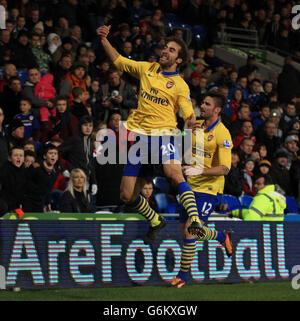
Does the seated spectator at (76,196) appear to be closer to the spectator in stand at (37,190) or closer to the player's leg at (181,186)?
the spectator in stand at (37,190)

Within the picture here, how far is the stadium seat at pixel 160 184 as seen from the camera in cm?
1359

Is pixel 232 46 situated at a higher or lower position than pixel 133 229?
higher

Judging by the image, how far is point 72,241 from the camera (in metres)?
9.98

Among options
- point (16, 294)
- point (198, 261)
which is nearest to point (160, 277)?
point (198, 261)

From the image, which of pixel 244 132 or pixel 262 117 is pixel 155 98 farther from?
pixel 262 117

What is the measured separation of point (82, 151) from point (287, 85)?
864 cm

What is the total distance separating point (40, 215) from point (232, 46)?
48.0ft

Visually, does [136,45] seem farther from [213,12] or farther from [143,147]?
[143,147]

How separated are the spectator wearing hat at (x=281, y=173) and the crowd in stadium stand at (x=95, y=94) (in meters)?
0.02

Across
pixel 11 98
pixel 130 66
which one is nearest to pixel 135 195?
pixel 130 66

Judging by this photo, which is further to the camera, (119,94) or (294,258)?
(119,94)

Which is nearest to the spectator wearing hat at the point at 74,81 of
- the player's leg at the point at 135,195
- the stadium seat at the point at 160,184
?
the stadium seat at the point at 160,184

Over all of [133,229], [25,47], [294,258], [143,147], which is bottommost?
[294,258]

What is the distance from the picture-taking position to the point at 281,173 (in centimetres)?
1517
